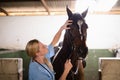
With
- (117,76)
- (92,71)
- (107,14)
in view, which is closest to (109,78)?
(117,76)

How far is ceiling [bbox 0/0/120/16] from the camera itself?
4.96 m

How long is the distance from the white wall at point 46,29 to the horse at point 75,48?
360cm

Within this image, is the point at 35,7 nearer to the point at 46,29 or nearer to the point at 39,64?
the point at 46,29

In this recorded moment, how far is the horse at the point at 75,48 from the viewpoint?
2459 millimetres

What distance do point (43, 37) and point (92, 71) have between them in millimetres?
1588

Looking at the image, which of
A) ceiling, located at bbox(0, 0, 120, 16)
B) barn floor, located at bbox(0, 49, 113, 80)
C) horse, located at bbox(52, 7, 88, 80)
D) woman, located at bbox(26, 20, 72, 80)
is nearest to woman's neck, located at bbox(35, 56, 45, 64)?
woman, located at bbox(26, 20, 72, 80)

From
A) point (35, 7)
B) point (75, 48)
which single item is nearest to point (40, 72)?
point (75, 48)

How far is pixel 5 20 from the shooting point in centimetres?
646

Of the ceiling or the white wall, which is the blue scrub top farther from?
the white wall

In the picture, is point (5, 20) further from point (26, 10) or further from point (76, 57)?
Answer: point (76, 57)

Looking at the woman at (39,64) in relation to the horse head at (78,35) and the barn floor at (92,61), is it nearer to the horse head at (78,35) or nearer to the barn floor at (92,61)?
the horse head at (78,35)

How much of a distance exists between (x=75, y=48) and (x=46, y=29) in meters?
3.92

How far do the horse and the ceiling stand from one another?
2084mm

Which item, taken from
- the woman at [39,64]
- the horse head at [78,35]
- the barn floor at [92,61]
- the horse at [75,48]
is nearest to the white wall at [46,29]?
the barn floor at [92,61]
